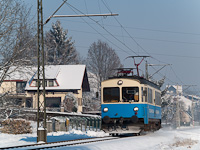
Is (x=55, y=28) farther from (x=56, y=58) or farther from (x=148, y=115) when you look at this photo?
(x=148, y=115)

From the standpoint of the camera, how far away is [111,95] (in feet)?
79.9

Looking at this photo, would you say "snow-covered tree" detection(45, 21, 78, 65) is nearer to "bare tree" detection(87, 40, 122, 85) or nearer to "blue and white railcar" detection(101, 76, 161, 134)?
"bare tree" detection(87, 40, 122, 85)

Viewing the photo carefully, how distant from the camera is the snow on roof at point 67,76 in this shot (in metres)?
66.1

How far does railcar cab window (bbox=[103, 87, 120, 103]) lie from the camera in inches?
953

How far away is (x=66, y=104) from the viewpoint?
59.0m

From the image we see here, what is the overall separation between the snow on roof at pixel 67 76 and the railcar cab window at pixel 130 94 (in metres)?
41.6

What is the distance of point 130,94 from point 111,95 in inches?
42.3

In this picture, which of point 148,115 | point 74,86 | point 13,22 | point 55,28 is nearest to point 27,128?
point 13,22

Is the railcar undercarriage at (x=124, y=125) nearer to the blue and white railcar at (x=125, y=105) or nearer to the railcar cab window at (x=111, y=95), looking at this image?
the blue and white railcar at (x=125, y=105)

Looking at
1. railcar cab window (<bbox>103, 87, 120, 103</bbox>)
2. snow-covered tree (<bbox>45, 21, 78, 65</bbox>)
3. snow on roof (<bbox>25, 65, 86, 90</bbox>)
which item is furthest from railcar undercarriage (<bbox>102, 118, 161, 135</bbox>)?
snow-covered tree (<bbox>45, 21, 78, 65</bbox>)

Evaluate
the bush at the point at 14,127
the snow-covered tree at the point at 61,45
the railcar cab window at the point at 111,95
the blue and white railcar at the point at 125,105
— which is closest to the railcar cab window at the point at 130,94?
the blue and white railcar at the point at 125,105

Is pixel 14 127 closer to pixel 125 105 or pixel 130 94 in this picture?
pixel 125 105

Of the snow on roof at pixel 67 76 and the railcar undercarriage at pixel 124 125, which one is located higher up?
the snow on roof at pixel 67 76

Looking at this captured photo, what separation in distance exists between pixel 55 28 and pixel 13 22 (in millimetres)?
60725
